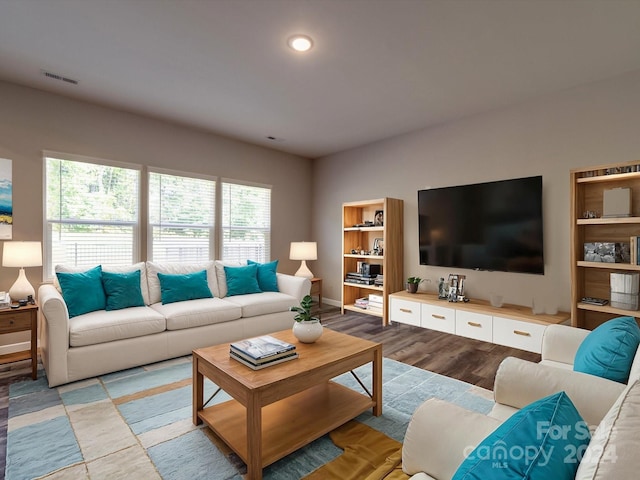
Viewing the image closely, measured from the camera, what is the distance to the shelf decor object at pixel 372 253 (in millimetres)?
4508

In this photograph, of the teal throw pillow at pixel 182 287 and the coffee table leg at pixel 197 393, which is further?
→ the teal throw pillow at pixel 182 287

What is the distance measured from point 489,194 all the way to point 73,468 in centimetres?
422

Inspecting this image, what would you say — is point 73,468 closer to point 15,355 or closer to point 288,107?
point 15,355

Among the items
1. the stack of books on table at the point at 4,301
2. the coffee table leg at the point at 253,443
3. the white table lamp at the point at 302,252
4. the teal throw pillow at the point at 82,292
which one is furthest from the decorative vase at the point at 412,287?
the stack of books on table at the point at 4,301

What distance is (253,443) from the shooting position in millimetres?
1594

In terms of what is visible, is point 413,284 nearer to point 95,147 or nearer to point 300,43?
point 300,43

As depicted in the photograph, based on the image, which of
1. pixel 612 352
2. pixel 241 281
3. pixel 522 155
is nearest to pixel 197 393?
pixel 241 281

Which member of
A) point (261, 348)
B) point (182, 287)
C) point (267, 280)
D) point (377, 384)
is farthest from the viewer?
point (267, 280)

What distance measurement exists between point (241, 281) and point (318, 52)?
8.72 feet

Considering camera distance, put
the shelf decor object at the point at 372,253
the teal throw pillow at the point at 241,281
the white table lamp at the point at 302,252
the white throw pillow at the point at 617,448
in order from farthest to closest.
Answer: the white table lamp at the point at 302,252, the shelf decor object at the point at 372,253, the teal throw pillow at the point at 241,281, the white throw pillow at the point at 617,448

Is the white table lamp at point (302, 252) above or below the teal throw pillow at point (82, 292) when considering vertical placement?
above

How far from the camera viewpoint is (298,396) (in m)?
2.29

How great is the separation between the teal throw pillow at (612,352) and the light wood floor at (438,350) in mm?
1207

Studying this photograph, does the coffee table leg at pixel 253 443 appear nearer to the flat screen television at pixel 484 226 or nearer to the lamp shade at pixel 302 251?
the flat screen television at pixel 484 226
